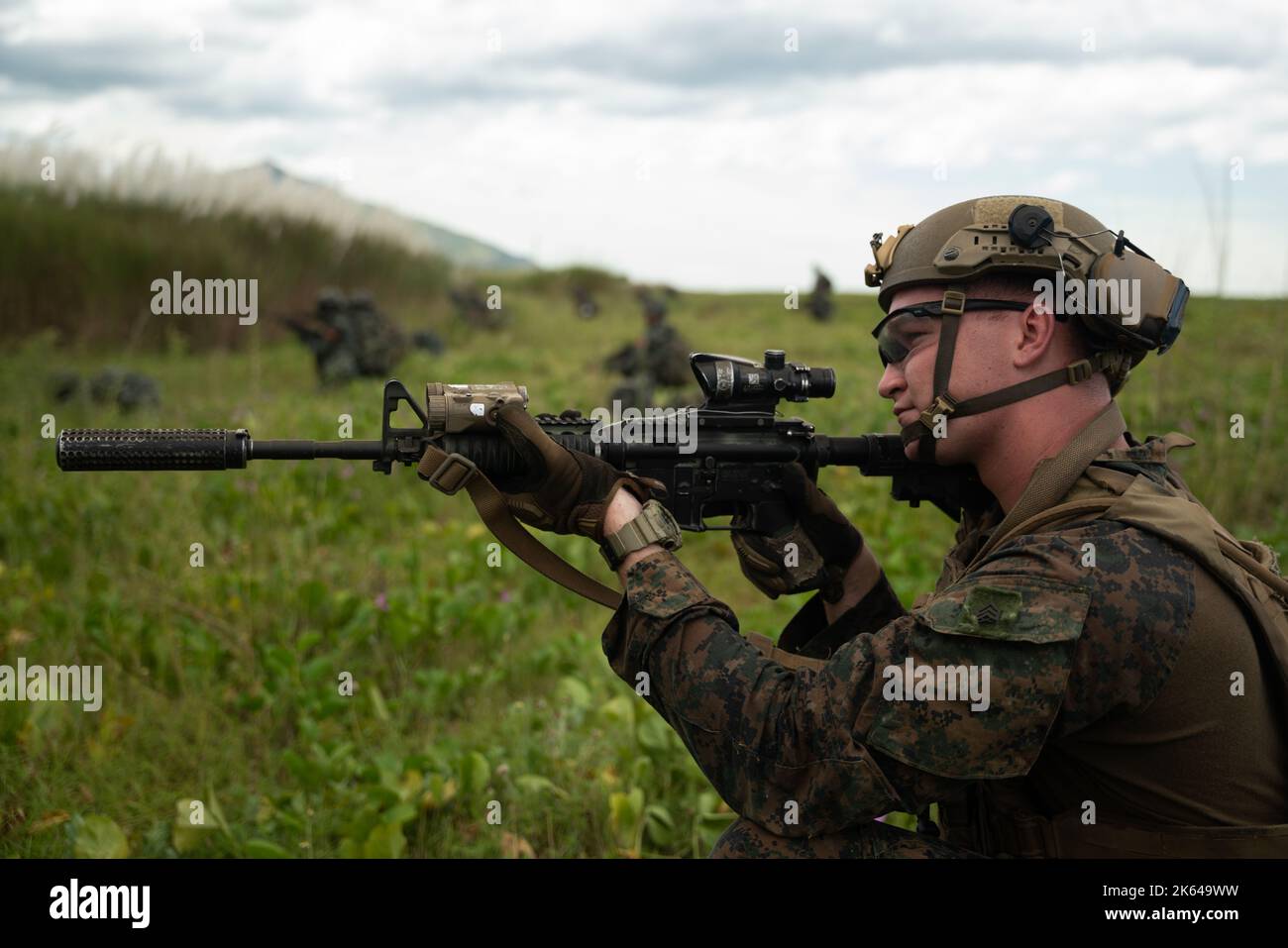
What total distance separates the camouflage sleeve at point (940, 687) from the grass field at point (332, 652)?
1455 mm

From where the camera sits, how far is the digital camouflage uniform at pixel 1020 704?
7.34ft

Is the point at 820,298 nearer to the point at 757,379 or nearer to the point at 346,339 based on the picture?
the point at 346,339

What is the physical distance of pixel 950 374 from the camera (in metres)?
2.70

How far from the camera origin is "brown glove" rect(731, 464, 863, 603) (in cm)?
325

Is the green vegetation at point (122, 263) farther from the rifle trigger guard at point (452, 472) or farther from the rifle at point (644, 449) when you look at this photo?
the rifle trigger guard at point (452, 472)

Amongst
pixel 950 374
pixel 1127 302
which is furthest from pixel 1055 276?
pixel 950 374

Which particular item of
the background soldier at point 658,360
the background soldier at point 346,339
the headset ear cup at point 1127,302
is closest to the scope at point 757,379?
the headset ear cup at point 1127,302

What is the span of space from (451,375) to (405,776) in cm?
1000

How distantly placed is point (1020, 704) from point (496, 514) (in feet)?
4.64

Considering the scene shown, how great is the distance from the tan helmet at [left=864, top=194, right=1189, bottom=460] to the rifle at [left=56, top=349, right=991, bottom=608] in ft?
1.65

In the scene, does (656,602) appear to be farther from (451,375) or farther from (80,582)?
(451,375)

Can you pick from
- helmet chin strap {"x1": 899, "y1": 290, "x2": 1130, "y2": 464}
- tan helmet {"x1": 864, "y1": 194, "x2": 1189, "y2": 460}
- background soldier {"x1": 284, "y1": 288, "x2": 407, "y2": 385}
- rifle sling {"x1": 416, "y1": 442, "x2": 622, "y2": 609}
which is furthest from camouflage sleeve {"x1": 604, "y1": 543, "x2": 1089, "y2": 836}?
background soldier {"x1": 284, "y1": 288, "x2": 407, "y2": 385}

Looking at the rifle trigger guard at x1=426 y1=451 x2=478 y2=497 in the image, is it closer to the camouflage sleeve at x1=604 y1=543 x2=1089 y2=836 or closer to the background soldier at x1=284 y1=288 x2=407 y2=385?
the camouflage sleeve at x1=604 y1=543 x2=1089 y2=836
